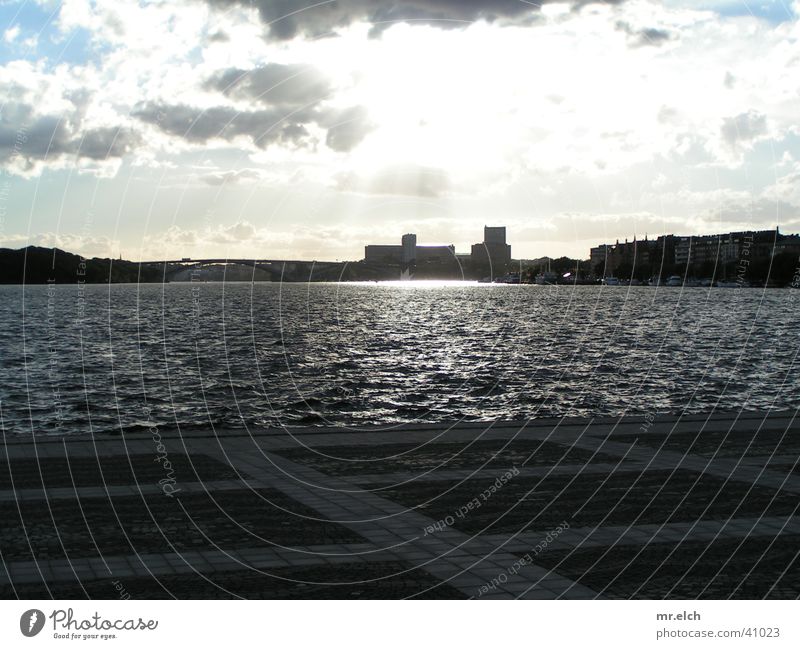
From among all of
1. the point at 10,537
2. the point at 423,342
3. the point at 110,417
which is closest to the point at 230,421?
the point at 110,417

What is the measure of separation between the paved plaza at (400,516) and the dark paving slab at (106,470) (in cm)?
5

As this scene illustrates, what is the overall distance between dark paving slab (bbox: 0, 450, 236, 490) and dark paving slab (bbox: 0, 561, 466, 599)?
467 centimetres

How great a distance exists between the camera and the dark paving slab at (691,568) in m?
8.66

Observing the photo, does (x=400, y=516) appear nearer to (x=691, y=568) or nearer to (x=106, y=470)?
(x=691, y=568)

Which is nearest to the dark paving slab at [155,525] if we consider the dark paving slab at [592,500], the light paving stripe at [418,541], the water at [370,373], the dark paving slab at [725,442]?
the light paving stripe at [418,541]

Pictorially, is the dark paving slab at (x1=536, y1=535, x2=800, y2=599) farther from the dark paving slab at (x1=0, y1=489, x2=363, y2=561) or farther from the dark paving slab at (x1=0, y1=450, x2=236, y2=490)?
the dark paving slab at (x1=0, y1=450, x2=236, y2=490)

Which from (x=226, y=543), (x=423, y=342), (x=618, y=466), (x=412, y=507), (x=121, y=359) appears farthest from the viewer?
(x=423, y=342)

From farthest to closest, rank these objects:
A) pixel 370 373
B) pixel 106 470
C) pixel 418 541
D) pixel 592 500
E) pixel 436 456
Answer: pixel 370 373, pixel 436 456, pixel 106 470, pixel 592 500, pixel 418 541

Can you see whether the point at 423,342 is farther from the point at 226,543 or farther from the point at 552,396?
the point at 226,543

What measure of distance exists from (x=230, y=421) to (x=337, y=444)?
14.5 meters

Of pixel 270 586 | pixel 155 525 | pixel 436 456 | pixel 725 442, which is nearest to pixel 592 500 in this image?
pixel 436 456

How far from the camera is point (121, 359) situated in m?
55.8

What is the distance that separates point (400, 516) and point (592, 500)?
271 cm

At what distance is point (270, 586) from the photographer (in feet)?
28.2
